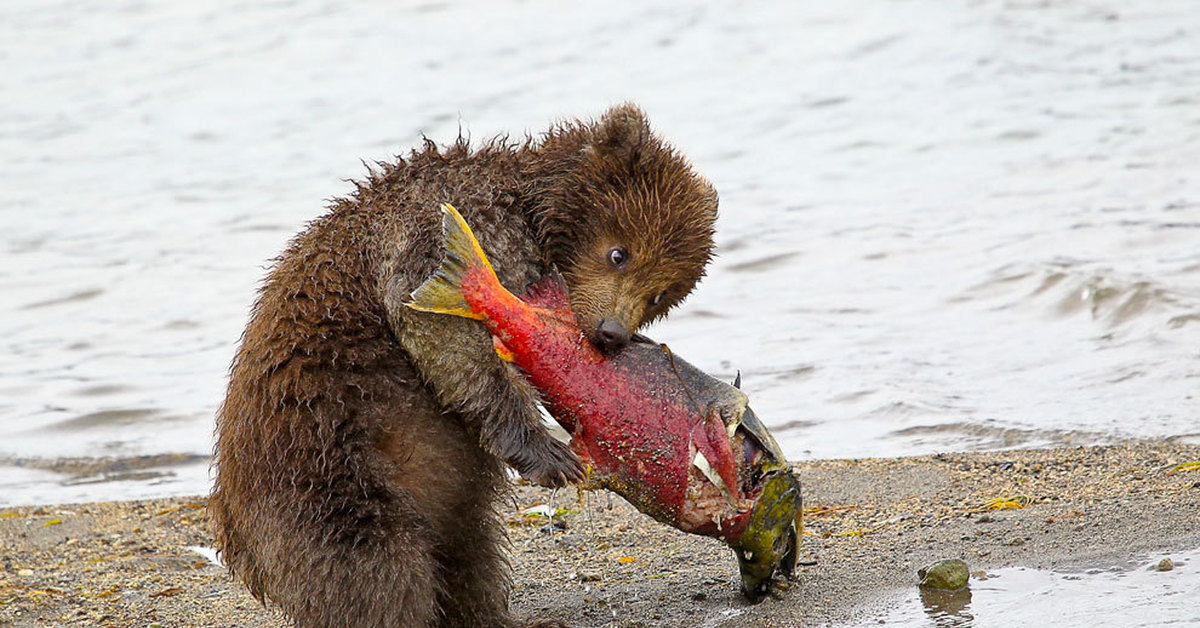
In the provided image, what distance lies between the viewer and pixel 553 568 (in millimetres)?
6715

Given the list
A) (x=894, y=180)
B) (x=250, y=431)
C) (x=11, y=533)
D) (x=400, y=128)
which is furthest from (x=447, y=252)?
(x=400, y=128)

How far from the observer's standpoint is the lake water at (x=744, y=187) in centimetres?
931

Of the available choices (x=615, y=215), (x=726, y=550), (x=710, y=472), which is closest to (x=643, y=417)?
(x=710, y=472)

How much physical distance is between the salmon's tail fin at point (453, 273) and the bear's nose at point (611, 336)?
432 mm

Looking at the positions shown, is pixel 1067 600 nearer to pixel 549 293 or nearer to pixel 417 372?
pixel 549 293

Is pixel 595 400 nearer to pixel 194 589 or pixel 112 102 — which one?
pixel 194 589

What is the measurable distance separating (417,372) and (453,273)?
41 centimetres

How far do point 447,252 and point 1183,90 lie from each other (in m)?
12.8

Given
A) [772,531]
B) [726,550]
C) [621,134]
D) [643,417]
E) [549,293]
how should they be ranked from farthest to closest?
[726,550] < [621,134] < [549,293] < [772,531] < [643,417]

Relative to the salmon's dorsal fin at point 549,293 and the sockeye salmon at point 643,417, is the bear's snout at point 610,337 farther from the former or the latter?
the salmon's dorsal fin at point 549,293

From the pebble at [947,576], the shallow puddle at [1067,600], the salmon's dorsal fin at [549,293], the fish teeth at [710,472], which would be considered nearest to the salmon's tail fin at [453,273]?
the salmon's dorsal fin at [549,293]

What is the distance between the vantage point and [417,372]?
17.5 feet

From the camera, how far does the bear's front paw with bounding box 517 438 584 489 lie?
5160 millimetres

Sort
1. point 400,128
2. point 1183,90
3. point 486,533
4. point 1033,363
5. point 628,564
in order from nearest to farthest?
point 486,533 → point 628,564 → point 1033,363 → point 1183,90 → point 400,128
